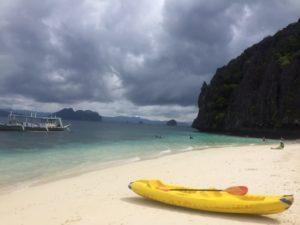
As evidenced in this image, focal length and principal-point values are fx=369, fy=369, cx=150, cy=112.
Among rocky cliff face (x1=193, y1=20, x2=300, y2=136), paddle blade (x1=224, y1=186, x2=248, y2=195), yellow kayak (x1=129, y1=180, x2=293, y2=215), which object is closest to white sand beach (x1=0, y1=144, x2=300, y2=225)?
yellow kayak (x1=129, y1=180, x2=293, y2=215)

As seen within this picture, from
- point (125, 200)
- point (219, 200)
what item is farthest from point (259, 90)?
point (219, 200)

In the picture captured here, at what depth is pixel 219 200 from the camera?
10.1 metres

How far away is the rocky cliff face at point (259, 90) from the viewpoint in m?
90.4

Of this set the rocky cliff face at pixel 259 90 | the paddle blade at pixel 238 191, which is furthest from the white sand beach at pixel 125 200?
the rocky cliff face at pixel 259 90

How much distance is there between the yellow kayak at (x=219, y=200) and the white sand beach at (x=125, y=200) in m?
0.21

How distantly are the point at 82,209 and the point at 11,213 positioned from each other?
6.95 ft

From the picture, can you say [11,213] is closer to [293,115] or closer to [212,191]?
[212,191]

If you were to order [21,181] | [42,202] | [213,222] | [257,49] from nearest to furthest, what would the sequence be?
1. [213,222]
2. [42,202]
3. [21,181]
4. [257,49]

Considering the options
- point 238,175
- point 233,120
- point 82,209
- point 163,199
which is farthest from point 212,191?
point 233,120

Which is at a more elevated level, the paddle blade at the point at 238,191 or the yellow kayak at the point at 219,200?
the paddle blade at the point at 238,191

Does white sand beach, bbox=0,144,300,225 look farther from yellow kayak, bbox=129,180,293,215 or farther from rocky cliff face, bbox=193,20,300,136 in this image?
rocky cliff face, bbox=193,20,300,136

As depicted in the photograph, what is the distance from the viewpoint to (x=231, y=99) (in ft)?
395

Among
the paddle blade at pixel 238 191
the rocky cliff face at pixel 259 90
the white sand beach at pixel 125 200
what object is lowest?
the white sand beach at pixel 125 200

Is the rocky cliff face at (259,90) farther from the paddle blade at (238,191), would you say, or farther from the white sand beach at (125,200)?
the paddle blade at (238,191)
